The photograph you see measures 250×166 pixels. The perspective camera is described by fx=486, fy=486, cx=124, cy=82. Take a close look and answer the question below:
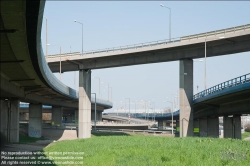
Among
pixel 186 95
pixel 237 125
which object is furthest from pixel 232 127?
pixel 186 95

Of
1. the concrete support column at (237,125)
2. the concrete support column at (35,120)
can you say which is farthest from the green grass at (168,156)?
the concrete support column at (35,120)

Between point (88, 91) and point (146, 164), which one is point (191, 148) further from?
point (88, 91)

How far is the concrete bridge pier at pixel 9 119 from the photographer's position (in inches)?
2370

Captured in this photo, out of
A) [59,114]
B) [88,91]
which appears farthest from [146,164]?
[59,114]

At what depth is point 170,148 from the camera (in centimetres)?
3378

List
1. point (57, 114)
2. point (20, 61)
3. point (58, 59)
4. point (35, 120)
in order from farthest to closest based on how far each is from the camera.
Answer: point (57, 114)
point (35, 120)
point (58, 59)
point (20, 61)

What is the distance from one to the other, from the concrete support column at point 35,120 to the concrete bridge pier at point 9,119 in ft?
88.1

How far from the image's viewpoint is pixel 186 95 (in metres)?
69.6

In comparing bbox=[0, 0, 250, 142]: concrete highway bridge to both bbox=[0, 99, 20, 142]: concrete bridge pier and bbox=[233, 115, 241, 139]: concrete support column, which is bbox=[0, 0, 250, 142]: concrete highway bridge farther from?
bbox=[233, 115, 241, 139]: concrete support column

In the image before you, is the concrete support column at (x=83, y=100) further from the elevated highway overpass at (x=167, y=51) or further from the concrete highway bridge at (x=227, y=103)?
the concrete highway bridge at (x=227, y=103)

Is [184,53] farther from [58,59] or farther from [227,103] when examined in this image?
[58,59]

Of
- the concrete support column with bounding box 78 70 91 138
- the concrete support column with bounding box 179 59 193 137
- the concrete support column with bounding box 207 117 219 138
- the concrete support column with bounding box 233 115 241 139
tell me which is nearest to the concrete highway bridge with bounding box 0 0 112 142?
the concrete support column with bounding box 78 70 91 138

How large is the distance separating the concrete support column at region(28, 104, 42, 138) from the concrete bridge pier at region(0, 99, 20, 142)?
88.1 ft

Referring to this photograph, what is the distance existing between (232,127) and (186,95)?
2172cm
